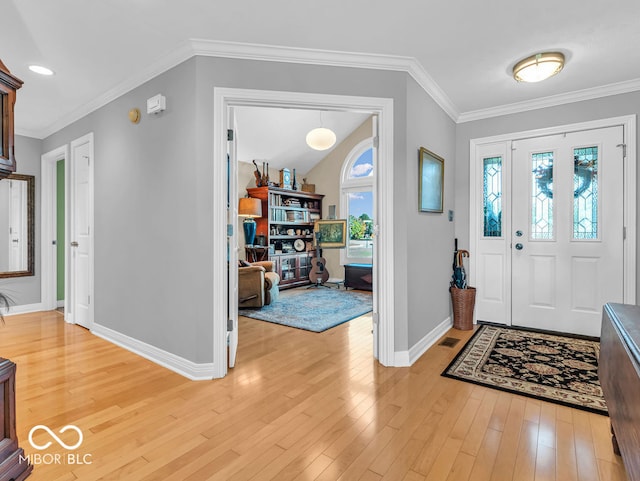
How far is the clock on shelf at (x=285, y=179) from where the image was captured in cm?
671

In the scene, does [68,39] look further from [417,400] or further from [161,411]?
[417,400]

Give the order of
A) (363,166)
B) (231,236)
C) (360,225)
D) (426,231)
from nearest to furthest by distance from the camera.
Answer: (231,236) < (426,231) < (363,166) < (360,225)

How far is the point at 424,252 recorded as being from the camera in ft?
10.00

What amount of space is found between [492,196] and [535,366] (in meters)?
1.88

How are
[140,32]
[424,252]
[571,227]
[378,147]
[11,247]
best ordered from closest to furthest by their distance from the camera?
[140,32] < [378,147] < [424,252] < [571,227] < [11,247]

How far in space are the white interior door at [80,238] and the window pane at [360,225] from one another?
4.68 meters

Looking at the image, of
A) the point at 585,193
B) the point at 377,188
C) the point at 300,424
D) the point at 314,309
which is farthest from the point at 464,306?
the point at 300,424

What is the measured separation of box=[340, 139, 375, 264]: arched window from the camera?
6.93m

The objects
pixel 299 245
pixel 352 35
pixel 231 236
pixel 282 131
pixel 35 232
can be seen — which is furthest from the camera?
pixel 299 245

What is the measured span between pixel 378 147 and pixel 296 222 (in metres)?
4.19

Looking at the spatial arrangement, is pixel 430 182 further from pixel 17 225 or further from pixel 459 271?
pixel 17 225

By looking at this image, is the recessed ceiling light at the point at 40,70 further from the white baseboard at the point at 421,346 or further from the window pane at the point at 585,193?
the window pane at the point at 585,193

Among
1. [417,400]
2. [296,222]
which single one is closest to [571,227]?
[417,400]

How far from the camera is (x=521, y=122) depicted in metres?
3.57
